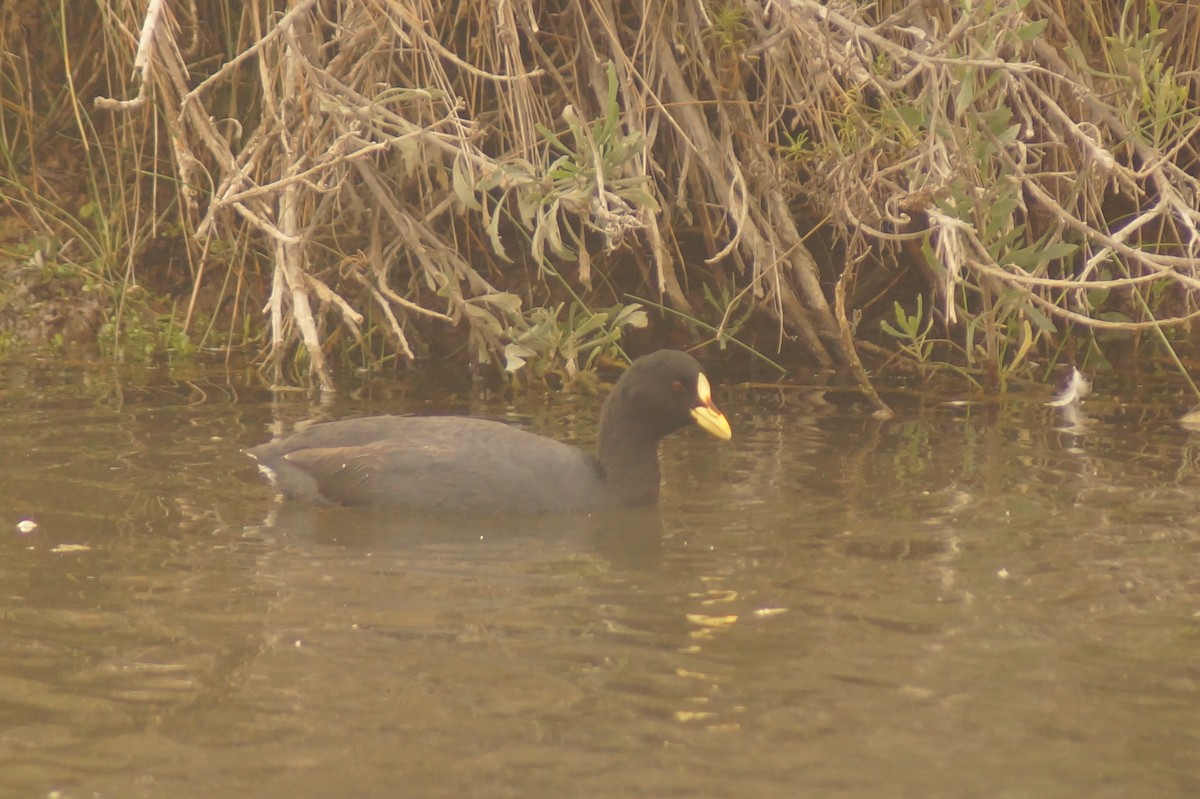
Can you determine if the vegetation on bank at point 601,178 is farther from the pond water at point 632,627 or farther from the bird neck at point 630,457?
the pond water at point 632,627

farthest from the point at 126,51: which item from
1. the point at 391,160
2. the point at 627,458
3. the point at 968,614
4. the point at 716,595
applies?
the point at 968,614

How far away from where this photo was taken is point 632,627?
473 centimetres

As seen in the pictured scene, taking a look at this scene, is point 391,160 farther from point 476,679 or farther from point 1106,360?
point 476,679

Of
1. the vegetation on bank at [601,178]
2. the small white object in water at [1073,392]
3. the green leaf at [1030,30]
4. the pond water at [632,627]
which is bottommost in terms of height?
the pond water at [632,627]

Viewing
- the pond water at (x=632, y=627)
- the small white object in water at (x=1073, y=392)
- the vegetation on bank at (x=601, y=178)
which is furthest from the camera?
the small white object in water at (x=1073, y=392)

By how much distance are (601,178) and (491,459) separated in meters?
1.15

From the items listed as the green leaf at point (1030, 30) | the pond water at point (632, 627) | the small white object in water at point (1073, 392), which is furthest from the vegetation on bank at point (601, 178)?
the pond water at point (632, 627)

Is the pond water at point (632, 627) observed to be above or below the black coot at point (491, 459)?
below

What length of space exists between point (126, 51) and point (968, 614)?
17.1ft

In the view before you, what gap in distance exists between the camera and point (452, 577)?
5254 mm

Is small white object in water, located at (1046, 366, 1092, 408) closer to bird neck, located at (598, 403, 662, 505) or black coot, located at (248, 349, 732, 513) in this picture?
black coot, located at (248, 349, 732, 513)

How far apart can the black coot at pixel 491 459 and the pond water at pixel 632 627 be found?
0.13 metres

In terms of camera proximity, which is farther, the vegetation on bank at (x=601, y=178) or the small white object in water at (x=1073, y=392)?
the small white object in water at (x=1073, y=392)

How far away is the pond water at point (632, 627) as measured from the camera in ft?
12.3
